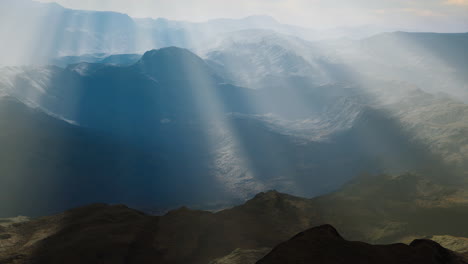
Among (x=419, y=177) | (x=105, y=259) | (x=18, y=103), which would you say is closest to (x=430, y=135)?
(x=419, y=177)

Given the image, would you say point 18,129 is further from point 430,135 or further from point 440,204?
point 430,135

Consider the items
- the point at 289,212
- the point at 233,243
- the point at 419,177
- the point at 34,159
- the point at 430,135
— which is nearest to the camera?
the point at 233,243

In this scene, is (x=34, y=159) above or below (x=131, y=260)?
above

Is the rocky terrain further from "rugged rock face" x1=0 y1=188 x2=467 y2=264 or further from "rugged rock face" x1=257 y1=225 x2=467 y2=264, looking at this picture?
"rugged rock face" x1=257 y1=225 x2=467 y2=264

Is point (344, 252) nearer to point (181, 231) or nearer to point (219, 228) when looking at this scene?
point (219, 228)

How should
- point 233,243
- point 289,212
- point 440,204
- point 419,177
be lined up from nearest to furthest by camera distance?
1. point 233,243
2. point 289,212
3. point 440,204
4. point 419,177

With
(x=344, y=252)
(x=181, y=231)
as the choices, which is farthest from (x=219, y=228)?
(x=344, y=252)

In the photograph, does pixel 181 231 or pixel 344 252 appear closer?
pixel 344 252

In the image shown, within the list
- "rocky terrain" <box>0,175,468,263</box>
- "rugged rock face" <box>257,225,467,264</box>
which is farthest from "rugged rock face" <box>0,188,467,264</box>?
"rugged rock face" <box>257,225,467,264</box>

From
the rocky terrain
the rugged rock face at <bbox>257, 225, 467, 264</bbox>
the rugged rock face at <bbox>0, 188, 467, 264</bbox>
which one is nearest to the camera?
the rugged rock face at <bbox>257, 225, 467, 264</bbox>
